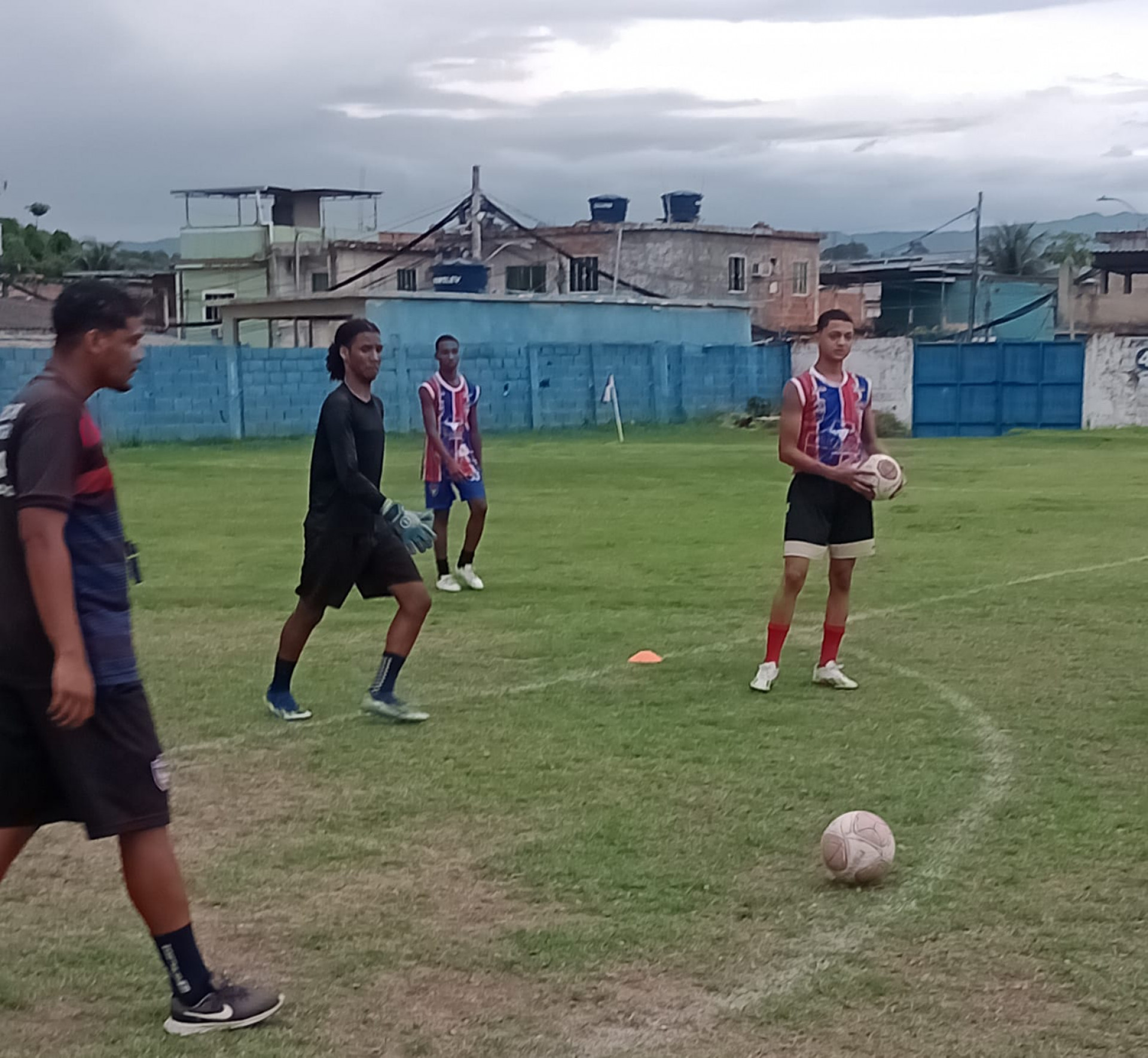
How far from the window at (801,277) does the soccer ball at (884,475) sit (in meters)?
56.0

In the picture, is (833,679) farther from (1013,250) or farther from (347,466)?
(1013,250)

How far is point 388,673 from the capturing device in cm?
805

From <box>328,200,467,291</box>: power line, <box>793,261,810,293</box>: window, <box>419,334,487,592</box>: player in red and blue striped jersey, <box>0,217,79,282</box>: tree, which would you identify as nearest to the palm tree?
<box>0,217,79,282</box>: tree

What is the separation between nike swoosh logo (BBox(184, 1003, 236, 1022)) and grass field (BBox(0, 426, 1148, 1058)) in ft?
0.21

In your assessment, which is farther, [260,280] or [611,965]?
[260,280]

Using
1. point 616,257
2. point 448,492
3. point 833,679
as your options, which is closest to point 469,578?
point 448,492

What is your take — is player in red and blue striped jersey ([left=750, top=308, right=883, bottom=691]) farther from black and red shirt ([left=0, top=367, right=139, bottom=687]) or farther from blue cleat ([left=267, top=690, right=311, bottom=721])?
black and red shirt ([left=0, top=367, right=139, bottom=687])

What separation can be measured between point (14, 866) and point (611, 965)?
2472 millimetres

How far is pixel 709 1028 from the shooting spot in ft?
14.3

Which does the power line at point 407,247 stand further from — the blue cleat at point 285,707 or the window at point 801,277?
the blue cleat at point 285,707

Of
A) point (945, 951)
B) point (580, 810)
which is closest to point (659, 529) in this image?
point (580, 810)

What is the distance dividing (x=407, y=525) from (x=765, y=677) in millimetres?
2313

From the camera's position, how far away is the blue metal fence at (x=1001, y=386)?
125 ft

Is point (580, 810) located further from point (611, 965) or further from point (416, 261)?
point (416, 261)
